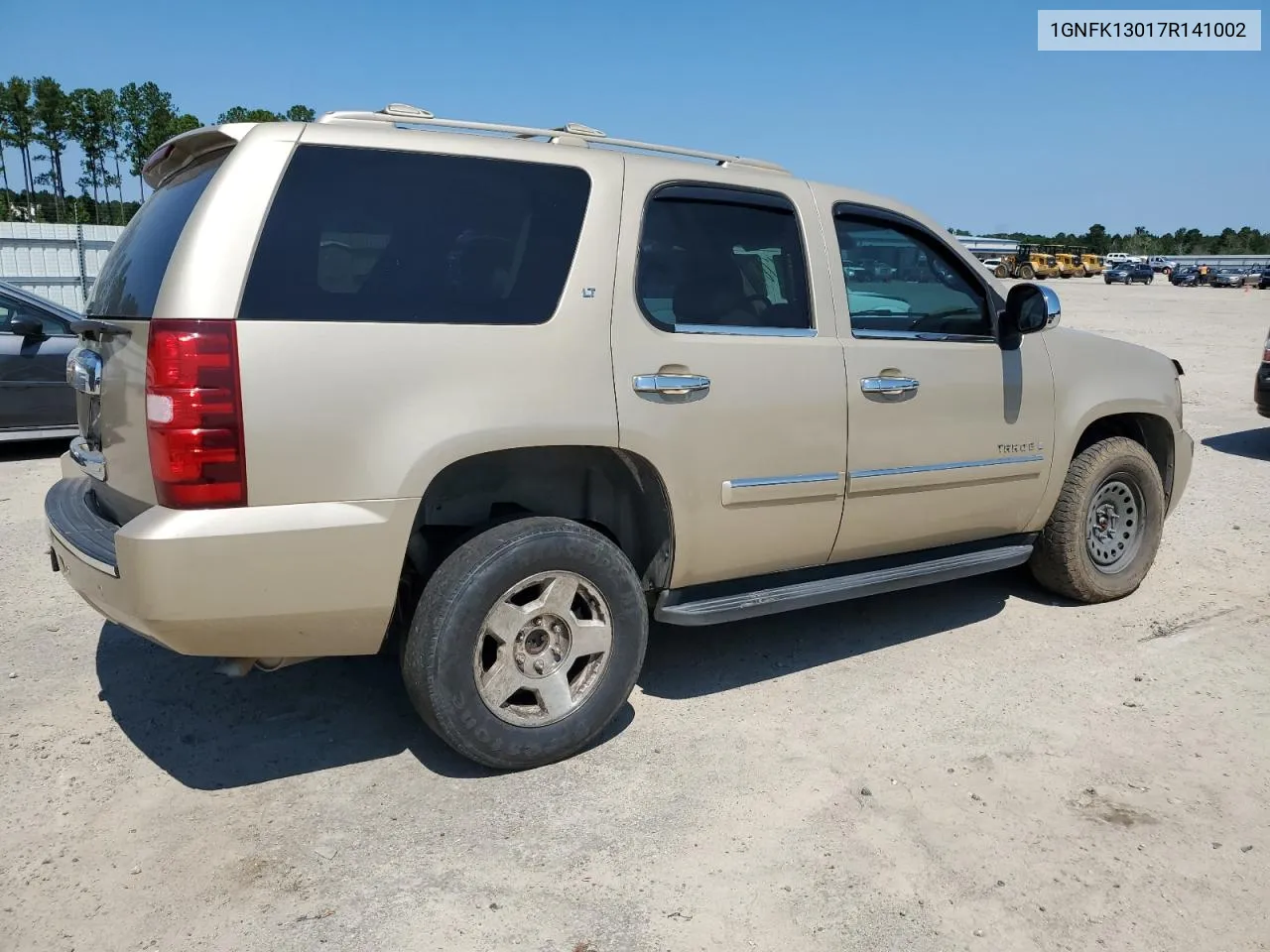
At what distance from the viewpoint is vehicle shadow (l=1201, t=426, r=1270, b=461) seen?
933cm

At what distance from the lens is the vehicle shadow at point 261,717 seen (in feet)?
11.2

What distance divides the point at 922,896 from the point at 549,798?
1.17 meters

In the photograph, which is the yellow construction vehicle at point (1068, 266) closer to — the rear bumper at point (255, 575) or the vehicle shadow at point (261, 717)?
the vehicle shadow at point (261, 717)

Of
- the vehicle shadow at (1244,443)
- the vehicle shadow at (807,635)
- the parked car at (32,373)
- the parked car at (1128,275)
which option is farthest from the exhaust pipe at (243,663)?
the parked car at (1128,275)

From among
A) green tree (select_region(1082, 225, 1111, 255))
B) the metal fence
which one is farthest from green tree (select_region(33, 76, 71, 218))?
green tree (select_region(1082, 225, 1111, 255))

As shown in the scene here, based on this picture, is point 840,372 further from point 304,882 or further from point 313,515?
point 304,882

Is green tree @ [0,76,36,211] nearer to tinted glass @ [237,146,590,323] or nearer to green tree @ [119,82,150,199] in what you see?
green tree @ [119,82,150,199]

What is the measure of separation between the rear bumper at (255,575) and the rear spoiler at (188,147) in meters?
1.15

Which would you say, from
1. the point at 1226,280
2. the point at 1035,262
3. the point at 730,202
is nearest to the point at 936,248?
the point at 730,202

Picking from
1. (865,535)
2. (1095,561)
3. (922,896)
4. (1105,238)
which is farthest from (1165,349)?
(1105,238)

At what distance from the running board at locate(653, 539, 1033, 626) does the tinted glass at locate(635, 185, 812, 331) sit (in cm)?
102

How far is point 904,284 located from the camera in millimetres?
4320

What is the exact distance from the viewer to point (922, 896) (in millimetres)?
2729

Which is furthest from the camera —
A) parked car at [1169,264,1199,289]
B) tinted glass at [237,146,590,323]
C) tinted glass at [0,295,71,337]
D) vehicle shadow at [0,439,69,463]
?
parked car at [1169,264,1199,289]
